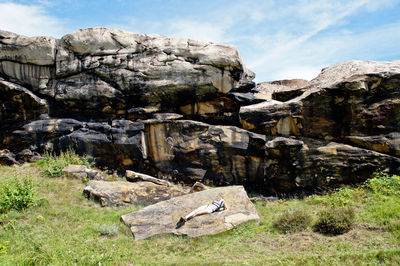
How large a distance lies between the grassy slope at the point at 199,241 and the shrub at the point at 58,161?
2.22 m

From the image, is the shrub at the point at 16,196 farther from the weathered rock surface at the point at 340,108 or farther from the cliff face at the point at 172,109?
the weathered rock surface at the point at 340,108

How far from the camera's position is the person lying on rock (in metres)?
7.36

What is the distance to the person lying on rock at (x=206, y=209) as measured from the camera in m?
7.36

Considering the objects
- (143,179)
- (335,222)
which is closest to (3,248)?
(143,179)

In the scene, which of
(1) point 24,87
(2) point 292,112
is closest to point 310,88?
(2) point 292,112

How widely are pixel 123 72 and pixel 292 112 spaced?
703 centimetres

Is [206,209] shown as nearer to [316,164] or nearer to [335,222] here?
[335,222]

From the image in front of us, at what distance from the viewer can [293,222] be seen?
22.6 ft

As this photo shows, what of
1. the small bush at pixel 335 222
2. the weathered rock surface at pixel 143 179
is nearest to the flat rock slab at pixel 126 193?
the weathered rock surface at pixel 143 179

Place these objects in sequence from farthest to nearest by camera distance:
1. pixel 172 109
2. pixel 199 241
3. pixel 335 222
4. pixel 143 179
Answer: pixel 172 109
pixel 143 179
pixel 199 241
pixel 335 222

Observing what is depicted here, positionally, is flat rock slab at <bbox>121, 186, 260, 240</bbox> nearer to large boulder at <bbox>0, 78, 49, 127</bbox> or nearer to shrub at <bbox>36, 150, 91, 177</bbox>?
shrub at <bbox>36, 150, 91, 177</bbox>

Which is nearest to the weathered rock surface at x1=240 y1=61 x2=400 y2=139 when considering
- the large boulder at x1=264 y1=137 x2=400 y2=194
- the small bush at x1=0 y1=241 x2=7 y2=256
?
the large boulder at x1=264 y1=137 x2=400 y2=194

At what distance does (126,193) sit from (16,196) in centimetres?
302

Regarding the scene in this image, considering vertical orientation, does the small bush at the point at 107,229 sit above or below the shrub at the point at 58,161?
below
